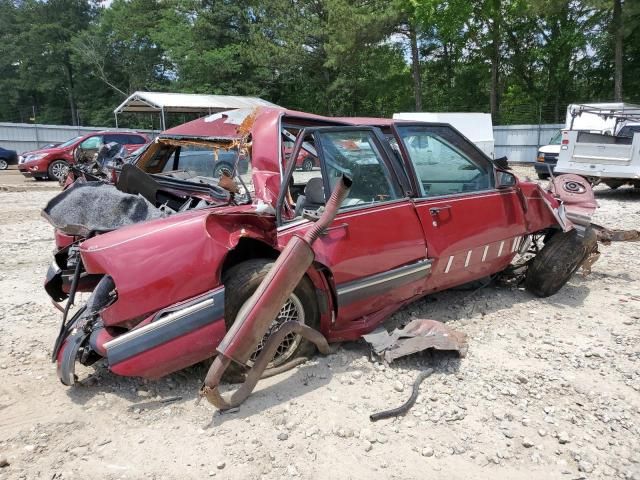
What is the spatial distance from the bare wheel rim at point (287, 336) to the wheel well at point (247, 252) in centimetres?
33

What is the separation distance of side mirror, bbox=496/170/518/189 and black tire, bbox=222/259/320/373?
7.06 feet

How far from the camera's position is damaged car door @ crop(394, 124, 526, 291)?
3793mm

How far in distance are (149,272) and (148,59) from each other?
43659 mm

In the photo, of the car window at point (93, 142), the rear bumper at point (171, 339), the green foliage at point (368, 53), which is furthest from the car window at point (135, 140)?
the rear bumper at point (171, 339)

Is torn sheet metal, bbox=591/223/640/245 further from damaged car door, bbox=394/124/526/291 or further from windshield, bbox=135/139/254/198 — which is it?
windshield, bbox=135/139/254/198

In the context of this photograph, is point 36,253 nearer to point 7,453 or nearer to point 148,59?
point 7,453

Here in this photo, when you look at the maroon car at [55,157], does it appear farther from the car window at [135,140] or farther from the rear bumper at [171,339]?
the rear bumper at [171,339]

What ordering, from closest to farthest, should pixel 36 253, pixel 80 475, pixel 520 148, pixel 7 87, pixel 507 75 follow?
pixel 80 475
pixel 36 253
pixel 520 148
pixel 507 75
pixel 7 87

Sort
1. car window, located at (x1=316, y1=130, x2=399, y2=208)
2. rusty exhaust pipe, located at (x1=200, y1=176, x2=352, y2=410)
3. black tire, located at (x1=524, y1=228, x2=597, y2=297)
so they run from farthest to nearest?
black tire, located at (x1=524, y1=228, x2=597, y2=297)
car window, located at (x1=316, y1=130, x2=399, y2=208)
rusty exhaust pipe, located at (x1=200, y1=176, x2=352, y2=410)

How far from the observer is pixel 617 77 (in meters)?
20.8

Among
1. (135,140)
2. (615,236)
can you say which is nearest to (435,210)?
(615,236)

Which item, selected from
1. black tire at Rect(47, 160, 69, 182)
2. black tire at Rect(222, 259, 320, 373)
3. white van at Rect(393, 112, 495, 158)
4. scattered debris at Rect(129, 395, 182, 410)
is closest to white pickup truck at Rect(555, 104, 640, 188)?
white van at Rect(393, 112, 495, 158)

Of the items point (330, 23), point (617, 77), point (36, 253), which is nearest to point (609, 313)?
point (36, 253)

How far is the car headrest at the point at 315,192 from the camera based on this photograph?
348cm
